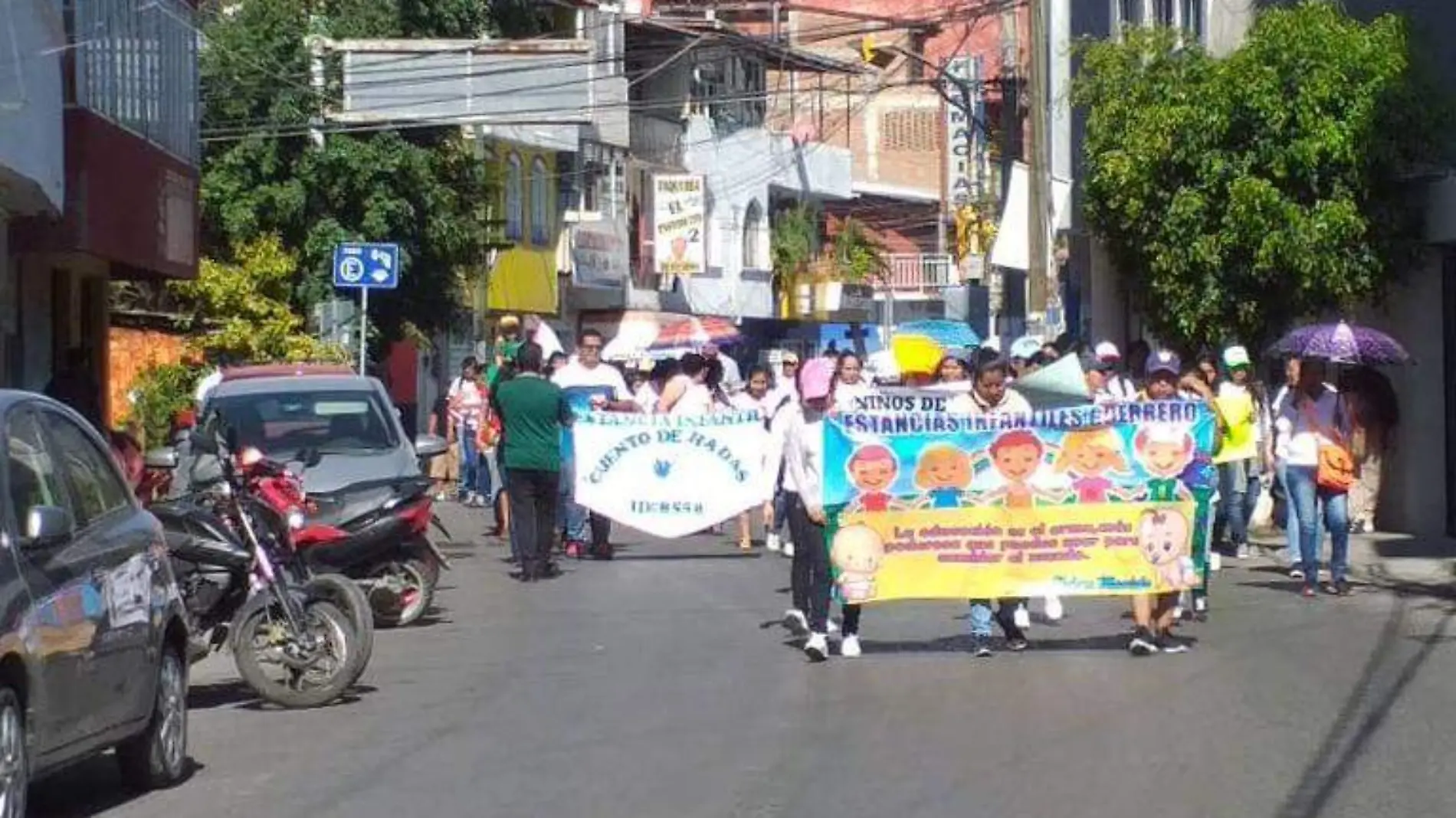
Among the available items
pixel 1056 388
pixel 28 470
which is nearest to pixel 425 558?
pixel 1056 388

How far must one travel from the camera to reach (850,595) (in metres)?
15.5

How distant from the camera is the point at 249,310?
111ft

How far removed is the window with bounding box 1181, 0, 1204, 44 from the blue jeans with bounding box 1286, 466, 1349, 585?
10.1m

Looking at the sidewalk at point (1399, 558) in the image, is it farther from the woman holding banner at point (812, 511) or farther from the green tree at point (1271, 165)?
the woman holding banner at point (812, 511)

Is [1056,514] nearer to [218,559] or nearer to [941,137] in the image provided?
[218,559]

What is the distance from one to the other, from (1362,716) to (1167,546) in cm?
338

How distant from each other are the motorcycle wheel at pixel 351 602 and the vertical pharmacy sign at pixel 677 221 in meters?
44.6

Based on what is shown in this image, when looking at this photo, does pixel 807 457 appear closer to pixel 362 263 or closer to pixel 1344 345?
pixel 1344 345

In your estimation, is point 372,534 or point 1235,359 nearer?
point 372,534

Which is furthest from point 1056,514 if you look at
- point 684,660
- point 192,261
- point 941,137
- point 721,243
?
point 941,137

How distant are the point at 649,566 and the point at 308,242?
1392cm

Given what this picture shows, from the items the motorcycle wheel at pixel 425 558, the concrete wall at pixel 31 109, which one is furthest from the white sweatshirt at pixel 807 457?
the concrete wall at pixel 31 109

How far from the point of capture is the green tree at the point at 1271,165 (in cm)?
2409

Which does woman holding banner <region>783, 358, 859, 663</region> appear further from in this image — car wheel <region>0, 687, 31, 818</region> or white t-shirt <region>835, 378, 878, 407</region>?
car wheel <region>0, 687, 31, 818</region>
